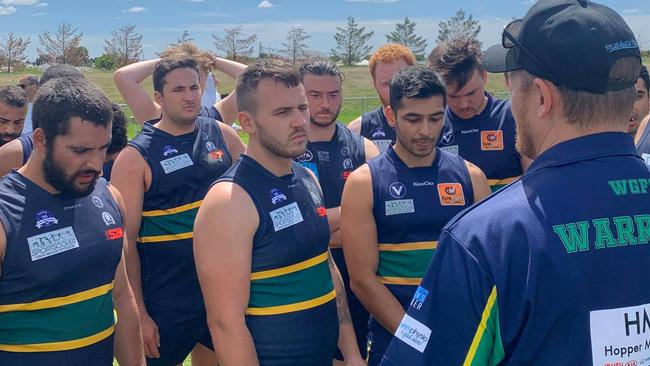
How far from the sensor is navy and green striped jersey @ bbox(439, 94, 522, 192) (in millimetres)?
4504

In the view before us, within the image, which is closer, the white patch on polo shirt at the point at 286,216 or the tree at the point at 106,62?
the white patch on polo shirt at the point at 286,216

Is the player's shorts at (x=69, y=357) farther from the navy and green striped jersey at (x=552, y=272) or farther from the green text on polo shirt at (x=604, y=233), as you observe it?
the green text on polo shirt at (x=604, y=233)

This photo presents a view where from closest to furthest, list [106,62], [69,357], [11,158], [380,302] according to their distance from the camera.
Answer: [69,357] < [380,302] < [11,158] < [106,62]

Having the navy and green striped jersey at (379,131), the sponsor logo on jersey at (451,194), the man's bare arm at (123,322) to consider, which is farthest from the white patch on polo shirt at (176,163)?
the sponsor logo on jersey at (451,194)

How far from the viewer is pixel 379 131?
5066 millimetres

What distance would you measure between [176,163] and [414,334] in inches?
117

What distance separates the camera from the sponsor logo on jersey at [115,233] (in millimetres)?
3012

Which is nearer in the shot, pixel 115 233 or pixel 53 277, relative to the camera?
pixel 53 277

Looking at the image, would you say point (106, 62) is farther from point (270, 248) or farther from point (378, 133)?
point (270, 248)

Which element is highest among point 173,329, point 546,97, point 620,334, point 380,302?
point 546,97

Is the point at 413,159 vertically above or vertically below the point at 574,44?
below

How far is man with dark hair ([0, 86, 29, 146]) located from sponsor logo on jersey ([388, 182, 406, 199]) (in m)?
3.67

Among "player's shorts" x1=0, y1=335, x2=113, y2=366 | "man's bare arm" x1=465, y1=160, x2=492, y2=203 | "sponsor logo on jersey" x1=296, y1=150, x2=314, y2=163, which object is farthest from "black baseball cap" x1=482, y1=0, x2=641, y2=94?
"sponsor logo on jersey" x1=296, y1=150, x2=314, y2=163

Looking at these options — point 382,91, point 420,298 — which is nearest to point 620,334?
point 420,298
